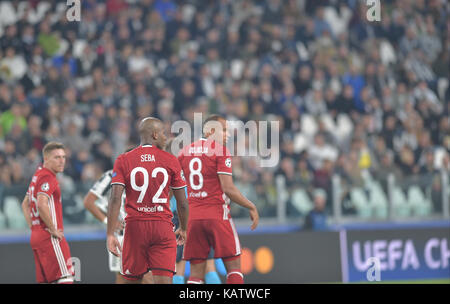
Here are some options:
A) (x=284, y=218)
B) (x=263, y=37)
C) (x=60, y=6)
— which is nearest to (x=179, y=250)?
(x=284, y=218)

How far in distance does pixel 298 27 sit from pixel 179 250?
412 inches

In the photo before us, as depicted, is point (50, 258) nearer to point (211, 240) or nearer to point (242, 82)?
point (211, 240)

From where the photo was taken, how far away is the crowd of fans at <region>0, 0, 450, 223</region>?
1348 cm

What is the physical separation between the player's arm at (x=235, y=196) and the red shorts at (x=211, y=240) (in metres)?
0.38

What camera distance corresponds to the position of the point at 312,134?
A: 16.0 meters

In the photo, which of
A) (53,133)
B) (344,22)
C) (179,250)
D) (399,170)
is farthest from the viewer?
(344,22)

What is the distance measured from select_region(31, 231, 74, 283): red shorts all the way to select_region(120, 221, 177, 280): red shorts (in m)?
1.41

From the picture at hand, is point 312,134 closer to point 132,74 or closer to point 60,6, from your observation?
point 132,74

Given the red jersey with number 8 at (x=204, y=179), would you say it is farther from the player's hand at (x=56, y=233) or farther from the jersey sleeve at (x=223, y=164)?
the player's hand at (x=56, y=233)

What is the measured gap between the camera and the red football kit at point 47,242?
334 inches

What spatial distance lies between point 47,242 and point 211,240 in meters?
1.69

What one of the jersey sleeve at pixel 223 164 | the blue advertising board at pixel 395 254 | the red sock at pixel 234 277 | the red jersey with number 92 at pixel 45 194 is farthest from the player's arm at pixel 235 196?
the blue advertising board at pixel 395 254

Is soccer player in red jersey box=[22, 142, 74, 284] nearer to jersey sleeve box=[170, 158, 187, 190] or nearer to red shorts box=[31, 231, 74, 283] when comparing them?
red shorts box=[31, 231, 74, 283]
